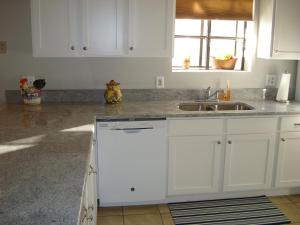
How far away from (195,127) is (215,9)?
1248mm

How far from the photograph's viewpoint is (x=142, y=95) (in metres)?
3.27

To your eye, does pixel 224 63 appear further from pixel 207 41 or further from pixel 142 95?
pixel 142 95

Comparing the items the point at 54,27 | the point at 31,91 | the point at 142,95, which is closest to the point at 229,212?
the point at 142,95

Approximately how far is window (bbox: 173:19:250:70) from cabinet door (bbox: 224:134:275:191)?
0.96 metres

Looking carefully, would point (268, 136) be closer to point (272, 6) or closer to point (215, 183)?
point (215, 183)

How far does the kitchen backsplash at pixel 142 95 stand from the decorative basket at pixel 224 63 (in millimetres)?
259

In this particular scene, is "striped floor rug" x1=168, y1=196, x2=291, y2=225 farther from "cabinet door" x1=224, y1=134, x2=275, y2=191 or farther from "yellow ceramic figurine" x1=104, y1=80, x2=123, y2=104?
"yellow ceramic figurine" x1=104, y1=80, x2=123, y2=104

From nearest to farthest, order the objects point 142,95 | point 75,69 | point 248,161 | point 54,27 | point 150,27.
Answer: point 54,27 → point 150,27 → point 248,161 → point 75,69 → point 142,95

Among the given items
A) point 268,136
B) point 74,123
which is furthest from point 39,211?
point 268,136

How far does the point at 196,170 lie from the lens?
115 inches

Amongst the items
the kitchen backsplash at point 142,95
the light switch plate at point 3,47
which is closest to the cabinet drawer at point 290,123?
the kitchen backsplash at point 142,95

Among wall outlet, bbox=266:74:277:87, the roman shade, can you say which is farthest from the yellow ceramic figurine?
wall outlet, bbox=266:74:277:87

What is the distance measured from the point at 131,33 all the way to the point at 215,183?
59.8 inches

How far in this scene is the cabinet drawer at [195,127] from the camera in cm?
279
